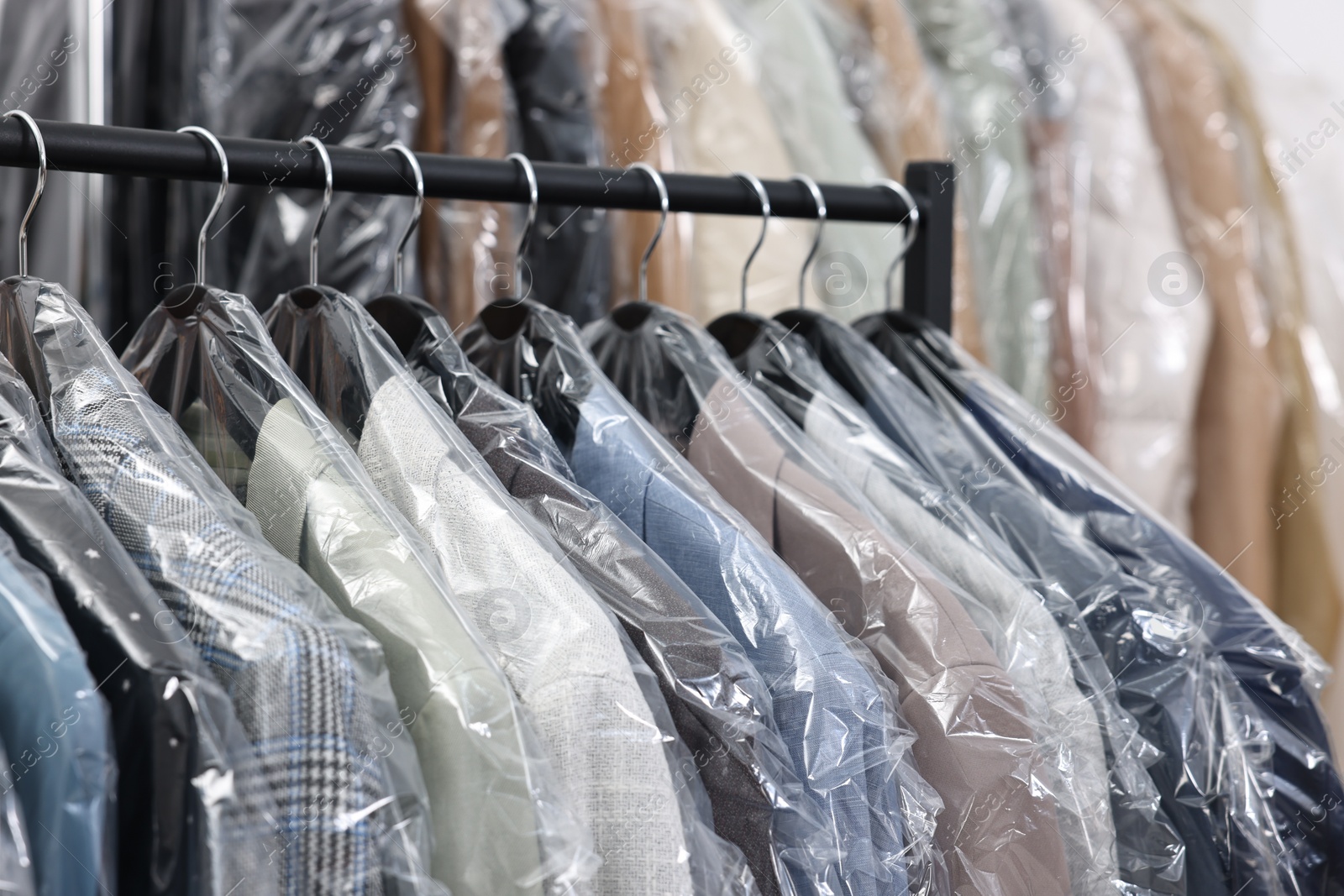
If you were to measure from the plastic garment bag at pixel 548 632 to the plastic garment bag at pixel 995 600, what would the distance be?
0.63 ft

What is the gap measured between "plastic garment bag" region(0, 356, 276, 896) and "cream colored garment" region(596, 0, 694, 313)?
771mm

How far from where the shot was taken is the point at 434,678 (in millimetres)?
442

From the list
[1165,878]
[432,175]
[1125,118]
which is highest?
[1125,118]

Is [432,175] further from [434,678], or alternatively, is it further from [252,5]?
[252,5]

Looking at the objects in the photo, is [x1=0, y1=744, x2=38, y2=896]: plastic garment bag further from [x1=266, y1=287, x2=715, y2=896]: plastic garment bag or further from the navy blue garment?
the navy blue garment

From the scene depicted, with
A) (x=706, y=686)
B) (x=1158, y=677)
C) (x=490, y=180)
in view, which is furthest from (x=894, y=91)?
(x=706, y=686)

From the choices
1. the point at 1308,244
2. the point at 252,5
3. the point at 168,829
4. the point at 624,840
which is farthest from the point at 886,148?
the point at 168,829

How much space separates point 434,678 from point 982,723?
10.3 inches

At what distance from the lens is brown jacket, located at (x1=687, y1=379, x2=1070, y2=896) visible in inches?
21.4

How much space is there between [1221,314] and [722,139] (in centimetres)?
58

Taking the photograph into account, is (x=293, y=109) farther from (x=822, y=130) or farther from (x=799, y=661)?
(x=799, y=661)

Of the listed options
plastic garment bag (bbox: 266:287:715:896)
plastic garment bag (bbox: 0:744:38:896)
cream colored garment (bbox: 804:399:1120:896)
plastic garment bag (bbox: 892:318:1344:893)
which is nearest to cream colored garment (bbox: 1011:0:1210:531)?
plastic garment bag (bbox: 892:318:1344:893)

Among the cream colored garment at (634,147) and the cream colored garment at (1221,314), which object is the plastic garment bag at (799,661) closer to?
the cream colored garment at (634,147)

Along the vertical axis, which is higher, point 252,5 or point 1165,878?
point 252,5
